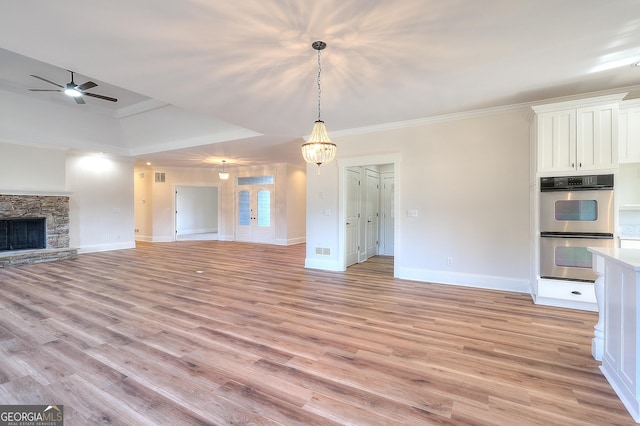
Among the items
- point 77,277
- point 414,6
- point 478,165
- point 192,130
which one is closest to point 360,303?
point 478,165

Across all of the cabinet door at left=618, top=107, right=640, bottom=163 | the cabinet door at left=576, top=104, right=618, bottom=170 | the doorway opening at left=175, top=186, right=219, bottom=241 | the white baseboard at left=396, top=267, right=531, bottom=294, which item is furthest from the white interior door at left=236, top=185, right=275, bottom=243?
the cabinet door at left=618, top=107, right=640, bottom=163

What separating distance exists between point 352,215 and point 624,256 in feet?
14.7

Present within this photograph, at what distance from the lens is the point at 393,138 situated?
5188 millimetres

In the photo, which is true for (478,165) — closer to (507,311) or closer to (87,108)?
(507,311)

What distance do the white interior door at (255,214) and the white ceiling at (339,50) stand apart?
5921 mm

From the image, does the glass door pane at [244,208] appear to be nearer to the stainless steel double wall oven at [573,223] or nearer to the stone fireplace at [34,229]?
the stone fireplace at [34,229]

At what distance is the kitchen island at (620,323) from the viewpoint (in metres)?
1.72

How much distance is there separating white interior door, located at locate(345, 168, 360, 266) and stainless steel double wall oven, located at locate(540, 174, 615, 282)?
321 centimetres

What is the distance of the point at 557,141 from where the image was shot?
3.59 m

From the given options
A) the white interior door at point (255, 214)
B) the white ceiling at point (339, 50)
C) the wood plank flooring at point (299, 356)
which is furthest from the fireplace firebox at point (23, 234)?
the white interior door at point (255, 214)

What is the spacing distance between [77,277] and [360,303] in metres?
5.06

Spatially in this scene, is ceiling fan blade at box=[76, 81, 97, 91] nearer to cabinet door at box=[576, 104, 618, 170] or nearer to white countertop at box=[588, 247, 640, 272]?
white countertop at box=[588, 247, 640, 272]

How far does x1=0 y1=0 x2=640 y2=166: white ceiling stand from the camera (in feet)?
7.30

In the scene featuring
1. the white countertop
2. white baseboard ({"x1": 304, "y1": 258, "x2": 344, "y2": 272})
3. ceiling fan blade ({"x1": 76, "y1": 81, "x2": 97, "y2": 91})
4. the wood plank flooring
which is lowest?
the wood plank flooring
